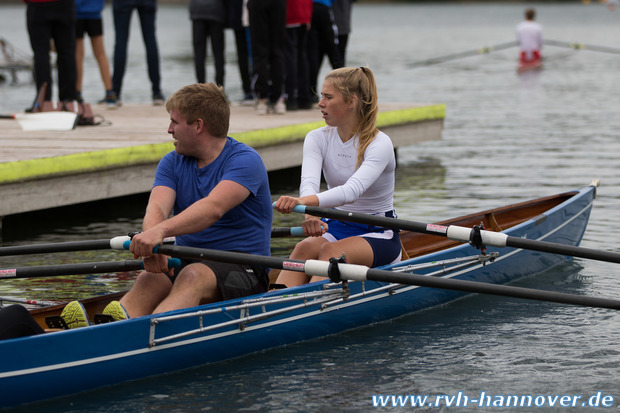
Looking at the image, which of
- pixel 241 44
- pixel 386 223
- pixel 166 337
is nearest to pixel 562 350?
pixel 386 223

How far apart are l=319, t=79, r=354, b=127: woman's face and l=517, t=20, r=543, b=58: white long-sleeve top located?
20.0 meters

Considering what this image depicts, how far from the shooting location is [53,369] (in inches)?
182

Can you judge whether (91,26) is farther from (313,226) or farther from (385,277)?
(385,277)

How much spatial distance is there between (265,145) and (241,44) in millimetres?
2367

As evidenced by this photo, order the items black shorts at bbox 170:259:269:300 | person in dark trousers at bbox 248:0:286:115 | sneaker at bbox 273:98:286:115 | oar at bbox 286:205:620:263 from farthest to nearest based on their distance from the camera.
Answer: sneaker at bbox 273:98:286:115 → person in dark trousers at bbox 248:0:286:115 → oar at bbox 286:205:620:263 → black shorts at bbox 170:259:269:300

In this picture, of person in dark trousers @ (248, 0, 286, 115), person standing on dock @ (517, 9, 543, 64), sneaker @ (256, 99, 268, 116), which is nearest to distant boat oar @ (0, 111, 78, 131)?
person in dark trousers @ (248, 0, 286, 115)

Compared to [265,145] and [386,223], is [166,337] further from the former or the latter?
[265,145]

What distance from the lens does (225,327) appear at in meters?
5.19

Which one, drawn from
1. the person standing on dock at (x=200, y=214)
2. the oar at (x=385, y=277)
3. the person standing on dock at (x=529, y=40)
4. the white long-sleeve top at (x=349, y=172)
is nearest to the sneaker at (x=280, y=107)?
the white long-sleeve top at (x=349, y=172)

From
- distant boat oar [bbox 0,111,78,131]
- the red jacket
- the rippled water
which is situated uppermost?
the red jacket

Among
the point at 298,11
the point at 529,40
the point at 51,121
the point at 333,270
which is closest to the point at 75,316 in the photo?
the point at 333,270

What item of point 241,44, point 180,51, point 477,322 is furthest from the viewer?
point 180,51

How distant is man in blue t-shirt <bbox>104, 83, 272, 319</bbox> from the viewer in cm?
500

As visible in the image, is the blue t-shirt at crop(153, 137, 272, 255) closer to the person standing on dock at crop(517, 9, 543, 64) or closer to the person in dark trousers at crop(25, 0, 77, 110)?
the person in dark trousers at crop(25, 0, 77, 110)
